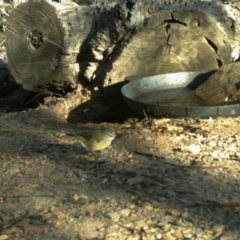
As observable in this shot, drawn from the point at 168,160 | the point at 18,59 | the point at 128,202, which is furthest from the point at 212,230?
the point at 18,59

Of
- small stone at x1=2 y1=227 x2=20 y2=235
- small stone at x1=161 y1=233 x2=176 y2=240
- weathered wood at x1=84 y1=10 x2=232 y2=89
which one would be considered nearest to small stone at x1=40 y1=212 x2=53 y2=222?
small stone at x1=2 y1=227 x2=20 y2=235

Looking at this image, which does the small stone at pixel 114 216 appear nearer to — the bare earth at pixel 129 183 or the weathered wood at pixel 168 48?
the bare earth at pixel 129 183

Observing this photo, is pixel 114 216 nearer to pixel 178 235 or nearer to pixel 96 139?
pixel 178 235

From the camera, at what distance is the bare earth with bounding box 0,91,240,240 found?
11.8 ft

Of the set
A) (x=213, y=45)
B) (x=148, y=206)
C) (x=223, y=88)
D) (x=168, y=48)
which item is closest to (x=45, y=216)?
(x=148, y=206)

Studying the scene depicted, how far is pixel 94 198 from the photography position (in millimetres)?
4027

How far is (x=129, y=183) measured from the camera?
4254 millimetres

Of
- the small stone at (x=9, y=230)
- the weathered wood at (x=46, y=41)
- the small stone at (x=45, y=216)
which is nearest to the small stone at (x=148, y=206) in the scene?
the small stone at (x=45, y=216)

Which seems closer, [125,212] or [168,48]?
[125,212]

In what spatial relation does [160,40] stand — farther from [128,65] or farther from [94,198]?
[94,198]

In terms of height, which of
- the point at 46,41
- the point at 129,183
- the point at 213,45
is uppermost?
the point at 46,41

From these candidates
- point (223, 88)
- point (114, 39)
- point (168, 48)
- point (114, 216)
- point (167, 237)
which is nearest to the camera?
point (167, 237)

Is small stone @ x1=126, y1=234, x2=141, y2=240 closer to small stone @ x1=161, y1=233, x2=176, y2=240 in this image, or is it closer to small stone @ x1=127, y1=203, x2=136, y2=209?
small stone @ x1=161, y1=233, x2=176, y2=240

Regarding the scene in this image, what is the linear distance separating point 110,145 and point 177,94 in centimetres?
162
